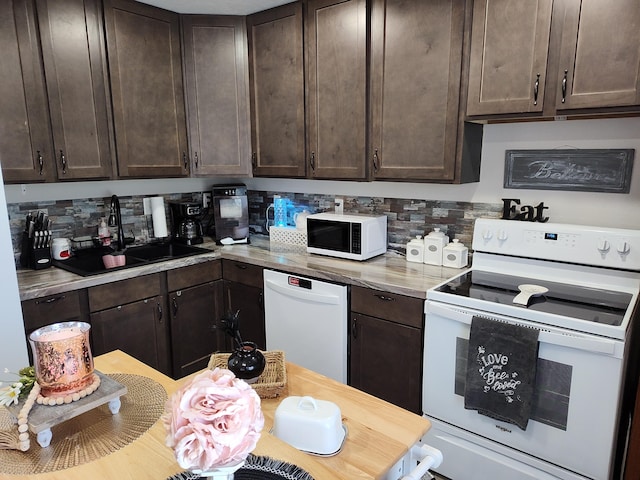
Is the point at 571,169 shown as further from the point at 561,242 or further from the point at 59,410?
the point at 59,410

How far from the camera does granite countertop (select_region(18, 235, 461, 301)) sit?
2.17m

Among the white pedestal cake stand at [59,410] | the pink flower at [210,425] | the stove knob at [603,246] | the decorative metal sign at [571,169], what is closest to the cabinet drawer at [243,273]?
the decorative metal sign at [571,169]

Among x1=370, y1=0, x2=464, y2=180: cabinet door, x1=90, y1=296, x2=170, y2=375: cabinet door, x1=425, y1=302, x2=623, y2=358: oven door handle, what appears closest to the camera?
x1=425, y1=302, x2=623, y2=358: oven door handle

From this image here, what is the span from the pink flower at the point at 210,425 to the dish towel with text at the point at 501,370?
4.48 ft

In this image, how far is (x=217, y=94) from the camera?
115 inches

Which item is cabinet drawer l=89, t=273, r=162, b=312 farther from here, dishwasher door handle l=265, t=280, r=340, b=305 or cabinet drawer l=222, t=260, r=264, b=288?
dishwasher door handle l=265, t=280, r=340, b=305

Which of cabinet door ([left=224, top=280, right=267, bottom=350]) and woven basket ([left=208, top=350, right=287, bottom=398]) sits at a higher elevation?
woven basket ([left=208, top=350, right=287, bottom=398])

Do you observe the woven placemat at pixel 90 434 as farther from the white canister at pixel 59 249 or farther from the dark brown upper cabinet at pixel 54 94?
the white canister at pixel 59 249

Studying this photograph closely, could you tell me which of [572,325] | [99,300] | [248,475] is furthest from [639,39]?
[99,300]

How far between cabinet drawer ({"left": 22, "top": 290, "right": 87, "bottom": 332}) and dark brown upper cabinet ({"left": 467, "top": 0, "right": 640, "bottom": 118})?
221 centimetres

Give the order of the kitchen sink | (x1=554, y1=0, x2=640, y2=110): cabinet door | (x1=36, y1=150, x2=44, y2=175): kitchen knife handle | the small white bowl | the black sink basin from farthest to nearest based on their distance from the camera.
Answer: the black sink basin, the kitchen sink, (x1=36, y1=150, x2=44, y2=175): kitchen knife handle, (x1=554, y1=0, x2=640, y2=110): cabinet door, the small white bowl

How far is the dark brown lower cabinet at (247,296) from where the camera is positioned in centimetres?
278

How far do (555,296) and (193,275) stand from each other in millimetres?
2051

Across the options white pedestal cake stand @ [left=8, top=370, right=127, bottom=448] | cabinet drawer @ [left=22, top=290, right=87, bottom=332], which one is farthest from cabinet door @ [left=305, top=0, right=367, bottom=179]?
white pedestal cake stand @ [left=8, top=370, right=127, bottom=448]
